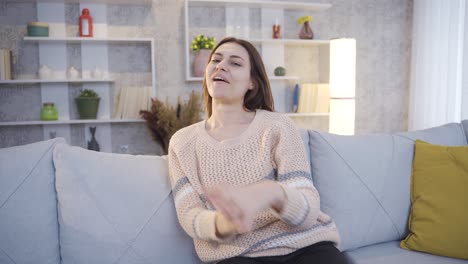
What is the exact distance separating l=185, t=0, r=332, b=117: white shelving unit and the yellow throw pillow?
1873 mm

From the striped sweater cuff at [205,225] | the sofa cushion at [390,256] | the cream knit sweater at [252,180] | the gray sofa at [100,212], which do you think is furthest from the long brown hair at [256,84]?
the sofa cushion at [390,256]

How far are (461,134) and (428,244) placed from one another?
24.3 inches

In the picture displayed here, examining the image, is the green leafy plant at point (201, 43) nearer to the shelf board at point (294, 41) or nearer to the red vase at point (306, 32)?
the shelf board at point (294, 41)

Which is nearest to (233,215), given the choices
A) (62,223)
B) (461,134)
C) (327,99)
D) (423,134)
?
(62,223)

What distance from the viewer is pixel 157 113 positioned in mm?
2973

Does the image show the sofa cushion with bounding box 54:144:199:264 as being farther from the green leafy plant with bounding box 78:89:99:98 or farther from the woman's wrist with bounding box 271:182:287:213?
the green leafy plant with bounding box 78:89:99:98

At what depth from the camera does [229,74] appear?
1.39 meters

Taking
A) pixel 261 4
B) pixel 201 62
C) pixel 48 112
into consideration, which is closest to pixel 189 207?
pixel 201 62

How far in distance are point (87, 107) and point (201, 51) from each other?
3.33 ft

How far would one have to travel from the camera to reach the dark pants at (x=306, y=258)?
114cm

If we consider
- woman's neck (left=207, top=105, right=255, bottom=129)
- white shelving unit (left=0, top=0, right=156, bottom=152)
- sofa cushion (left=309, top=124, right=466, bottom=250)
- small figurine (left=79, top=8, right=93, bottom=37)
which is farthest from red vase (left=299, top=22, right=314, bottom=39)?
woman's neck (left=207, top=105, right=255, bottom=129)

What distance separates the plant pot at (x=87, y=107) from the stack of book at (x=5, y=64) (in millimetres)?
519

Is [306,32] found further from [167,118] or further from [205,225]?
[205,225]

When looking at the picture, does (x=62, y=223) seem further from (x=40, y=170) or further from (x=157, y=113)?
(x=157, y=113)
